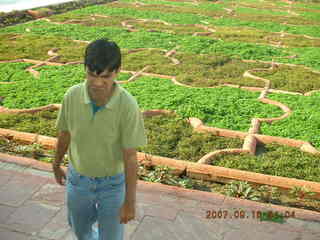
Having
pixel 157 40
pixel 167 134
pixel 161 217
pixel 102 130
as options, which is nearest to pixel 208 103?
pixel 167 134

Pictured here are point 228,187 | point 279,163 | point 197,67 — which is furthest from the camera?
point 197,67

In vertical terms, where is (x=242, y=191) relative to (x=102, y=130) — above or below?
below

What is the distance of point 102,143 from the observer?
195cm

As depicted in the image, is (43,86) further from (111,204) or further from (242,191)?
(111,204)

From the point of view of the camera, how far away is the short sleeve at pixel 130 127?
1897mm

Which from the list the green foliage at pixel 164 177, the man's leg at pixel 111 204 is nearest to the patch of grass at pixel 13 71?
the green foliage at pixel 164 177

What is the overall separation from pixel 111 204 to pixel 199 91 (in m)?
4.16

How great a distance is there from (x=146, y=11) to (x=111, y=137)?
38.8 feet

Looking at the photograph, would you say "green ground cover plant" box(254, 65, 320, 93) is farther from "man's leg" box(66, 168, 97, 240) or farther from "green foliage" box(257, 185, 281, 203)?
"man's leg" box(66, 168, 97, 240)

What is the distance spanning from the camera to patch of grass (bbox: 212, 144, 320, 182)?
383 centimetres

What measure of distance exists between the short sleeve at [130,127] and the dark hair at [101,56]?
218mm

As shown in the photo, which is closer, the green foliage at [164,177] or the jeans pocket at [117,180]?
the jeans pocket at [117,180]

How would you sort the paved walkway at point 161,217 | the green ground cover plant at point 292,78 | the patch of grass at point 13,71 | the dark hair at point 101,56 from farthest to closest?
1. the patch of grass at point 13,71
2. the green ground cover plant at point 292,78
3. the paved walkway at point 161,217
4. the dark hair at point 101,56

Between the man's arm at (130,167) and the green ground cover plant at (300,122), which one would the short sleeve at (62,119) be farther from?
the green ground cover plant at (300,122)
